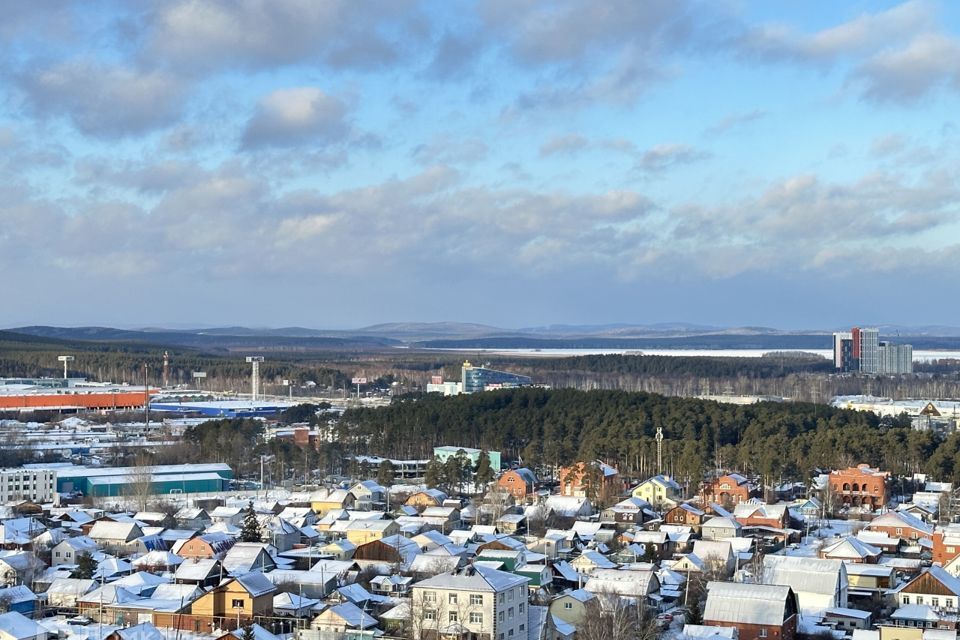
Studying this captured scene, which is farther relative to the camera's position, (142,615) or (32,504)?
(32,504)

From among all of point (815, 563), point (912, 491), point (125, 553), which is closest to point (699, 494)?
point (912, 491)

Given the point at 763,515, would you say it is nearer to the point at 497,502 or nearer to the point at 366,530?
the point at 497,502

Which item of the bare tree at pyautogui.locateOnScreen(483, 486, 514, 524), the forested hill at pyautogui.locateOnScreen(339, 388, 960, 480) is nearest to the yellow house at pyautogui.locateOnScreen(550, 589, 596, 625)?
the bare tree at pyautogui.locateOnScreen(483, 486, 514, 524)

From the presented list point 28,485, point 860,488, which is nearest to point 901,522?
point 860,488

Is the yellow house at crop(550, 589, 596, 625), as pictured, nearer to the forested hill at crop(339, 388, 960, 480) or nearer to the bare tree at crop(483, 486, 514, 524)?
the bare tree at crop(483, 486, 514, 524)

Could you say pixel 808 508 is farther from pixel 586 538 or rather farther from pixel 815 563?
pixel 815 563

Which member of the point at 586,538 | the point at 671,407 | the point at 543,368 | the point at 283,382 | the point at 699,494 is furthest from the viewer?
the point at 543,368

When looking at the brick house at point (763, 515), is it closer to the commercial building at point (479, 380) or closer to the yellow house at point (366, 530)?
the yellow house at point (366, 530)
